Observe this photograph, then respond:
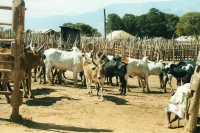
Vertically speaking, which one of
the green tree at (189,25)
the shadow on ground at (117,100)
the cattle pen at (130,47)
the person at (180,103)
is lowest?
the shadow on ground at (117,100)

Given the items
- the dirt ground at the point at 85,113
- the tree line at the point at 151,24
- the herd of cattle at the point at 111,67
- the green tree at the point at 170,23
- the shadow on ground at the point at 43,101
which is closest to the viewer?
the dirt ground at the point at 85,113

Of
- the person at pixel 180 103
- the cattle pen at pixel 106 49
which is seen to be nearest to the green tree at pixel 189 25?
the cattle pen at pixel 106 49

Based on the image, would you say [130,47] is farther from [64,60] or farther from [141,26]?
[141,26]

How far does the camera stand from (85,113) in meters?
10.6

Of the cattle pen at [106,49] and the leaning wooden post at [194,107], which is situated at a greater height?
the cattle pen at [106,49]

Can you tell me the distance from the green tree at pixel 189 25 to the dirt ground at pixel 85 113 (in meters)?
58.8

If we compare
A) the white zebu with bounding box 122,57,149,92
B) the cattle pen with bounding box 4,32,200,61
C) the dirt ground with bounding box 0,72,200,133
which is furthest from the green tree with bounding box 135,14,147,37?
the dirt ground with bounding box 0,72,200,133

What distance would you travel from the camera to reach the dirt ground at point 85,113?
8688 millimetres

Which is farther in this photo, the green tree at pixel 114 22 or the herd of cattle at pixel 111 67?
the green tree at pixel 114 22

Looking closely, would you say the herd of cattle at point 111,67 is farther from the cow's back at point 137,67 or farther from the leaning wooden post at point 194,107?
the leaning wooden post at point 194,107

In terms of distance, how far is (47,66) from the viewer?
16188 mm

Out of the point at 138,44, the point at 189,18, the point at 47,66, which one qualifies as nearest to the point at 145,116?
the point at 47,66

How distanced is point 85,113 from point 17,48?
3.28m

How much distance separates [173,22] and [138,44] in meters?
55.5
